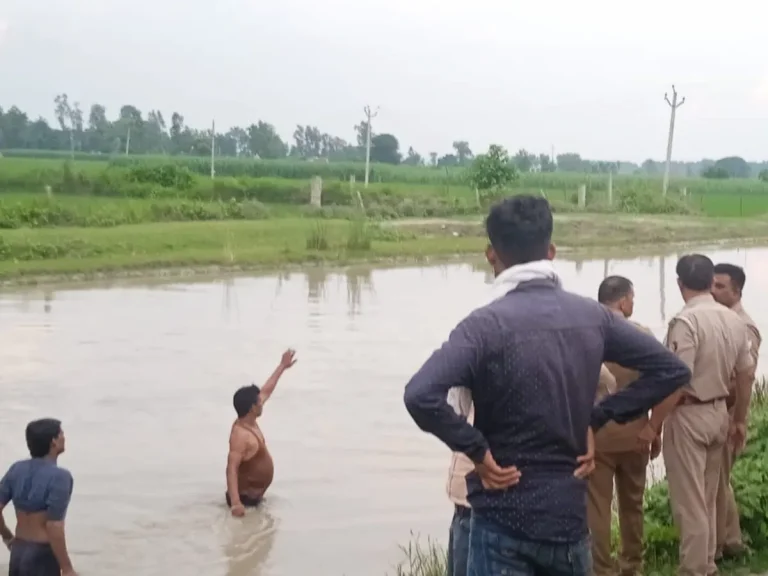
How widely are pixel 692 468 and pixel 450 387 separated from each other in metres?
2.55

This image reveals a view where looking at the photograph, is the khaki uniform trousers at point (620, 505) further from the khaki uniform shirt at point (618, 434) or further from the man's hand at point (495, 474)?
the man's hand at point (495, 474)

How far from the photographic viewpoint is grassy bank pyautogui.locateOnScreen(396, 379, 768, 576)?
5656 mm

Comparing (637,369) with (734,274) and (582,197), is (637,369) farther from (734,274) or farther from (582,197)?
(582,197)

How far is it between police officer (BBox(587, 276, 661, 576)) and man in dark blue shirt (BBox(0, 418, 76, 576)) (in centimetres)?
252

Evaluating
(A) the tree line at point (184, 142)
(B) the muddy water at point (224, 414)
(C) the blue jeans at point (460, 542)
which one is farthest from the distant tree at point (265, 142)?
(C) the blue jeans at point (460, 542)

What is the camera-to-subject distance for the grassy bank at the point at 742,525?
18.6ft

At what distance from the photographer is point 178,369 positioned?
43.5ft

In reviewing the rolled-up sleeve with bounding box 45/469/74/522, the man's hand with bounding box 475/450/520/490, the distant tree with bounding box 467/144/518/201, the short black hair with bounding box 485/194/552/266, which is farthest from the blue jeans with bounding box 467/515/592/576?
the distant tree with bounding box 467/144/518/201

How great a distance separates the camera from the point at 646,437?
5102 millimetres

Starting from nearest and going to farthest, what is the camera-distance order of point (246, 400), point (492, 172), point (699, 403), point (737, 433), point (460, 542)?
point (460, 542) < point (699, 403) < point (737, 433) < point (246, 400) < point (492, 172)

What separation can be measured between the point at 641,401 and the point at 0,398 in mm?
9409

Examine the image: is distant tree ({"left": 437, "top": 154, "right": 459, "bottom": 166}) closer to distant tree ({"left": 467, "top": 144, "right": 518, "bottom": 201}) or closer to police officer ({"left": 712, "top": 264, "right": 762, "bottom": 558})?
distant tree ({"left": 467, "top": 144, "right": 518, "bottom": 201})

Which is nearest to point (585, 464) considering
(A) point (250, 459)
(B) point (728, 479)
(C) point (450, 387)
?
(C) point (450, 387)

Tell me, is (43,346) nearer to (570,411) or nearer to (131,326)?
(131,326)
